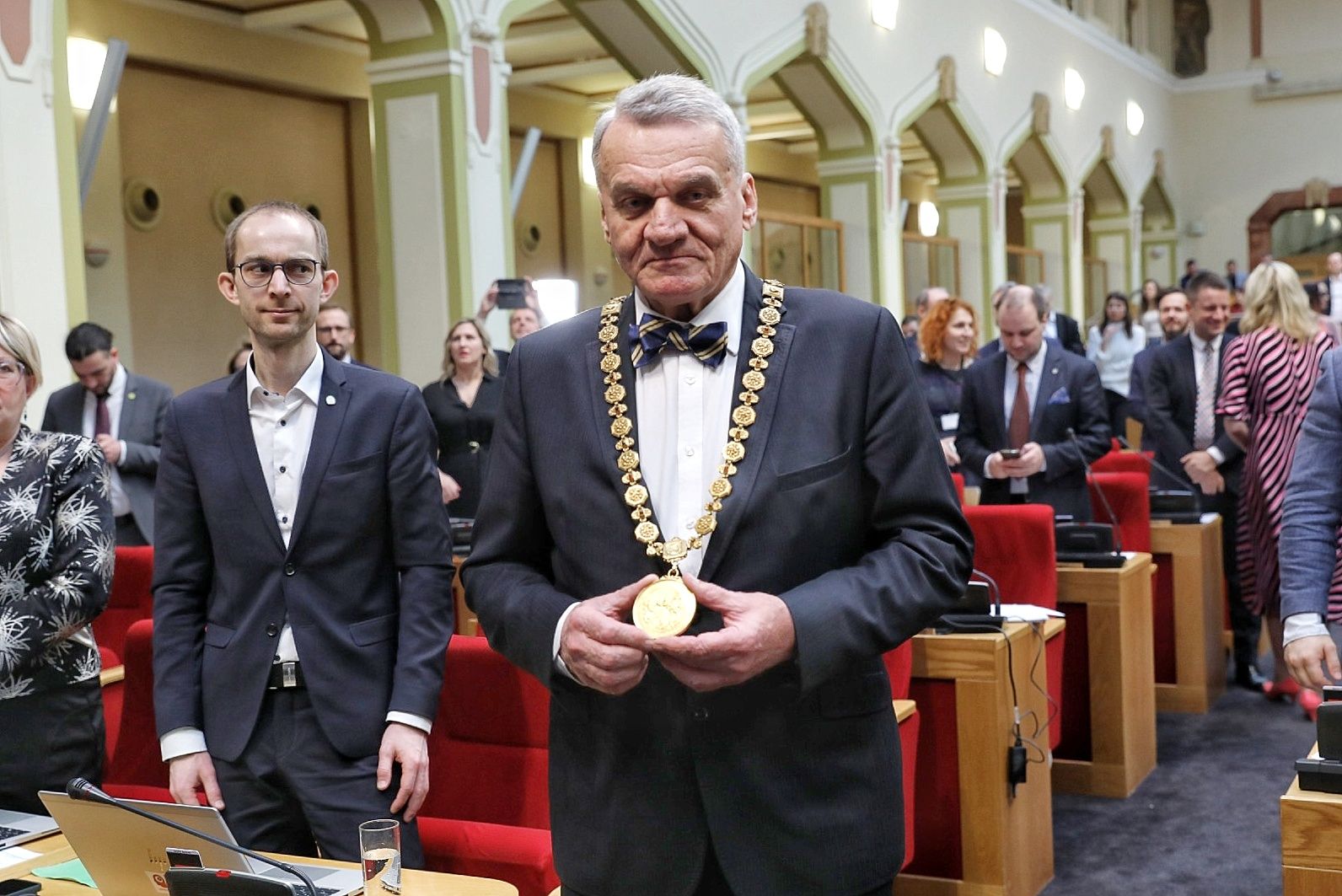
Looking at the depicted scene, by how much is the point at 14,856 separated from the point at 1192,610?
4324mm

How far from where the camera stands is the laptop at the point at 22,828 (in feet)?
6.84

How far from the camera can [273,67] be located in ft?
35.5

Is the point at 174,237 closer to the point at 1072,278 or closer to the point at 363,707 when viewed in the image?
the point at 363,707

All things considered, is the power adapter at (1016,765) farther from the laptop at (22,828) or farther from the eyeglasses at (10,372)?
the eyeglasses at (10,372)

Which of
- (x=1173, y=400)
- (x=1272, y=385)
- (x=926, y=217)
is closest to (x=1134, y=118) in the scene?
(x=926, y=217)

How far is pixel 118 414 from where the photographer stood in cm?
518

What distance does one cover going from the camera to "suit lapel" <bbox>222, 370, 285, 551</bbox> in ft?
7.15

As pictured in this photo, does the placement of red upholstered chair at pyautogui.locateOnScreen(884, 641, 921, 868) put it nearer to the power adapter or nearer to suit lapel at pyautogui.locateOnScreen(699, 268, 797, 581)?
the power adapter

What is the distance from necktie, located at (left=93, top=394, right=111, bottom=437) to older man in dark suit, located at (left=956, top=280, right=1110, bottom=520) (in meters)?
3.06

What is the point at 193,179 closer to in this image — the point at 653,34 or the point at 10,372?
the point at 653,34

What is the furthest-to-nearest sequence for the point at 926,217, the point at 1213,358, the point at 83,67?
the point at 926,217 < the point at 83,67 < the point at 1213,358

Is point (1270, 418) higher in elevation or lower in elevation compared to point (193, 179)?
lower

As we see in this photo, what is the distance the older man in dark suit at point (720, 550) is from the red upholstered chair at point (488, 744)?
901mm

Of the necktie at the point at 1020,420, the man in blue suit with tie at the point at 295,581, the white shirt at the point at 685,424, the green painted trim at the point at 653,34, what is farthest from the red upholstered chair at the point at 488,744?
the green painted trim at the point at 653,34
